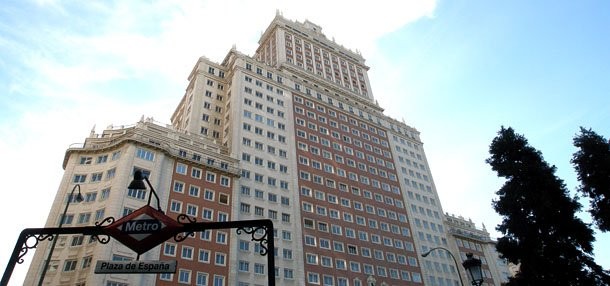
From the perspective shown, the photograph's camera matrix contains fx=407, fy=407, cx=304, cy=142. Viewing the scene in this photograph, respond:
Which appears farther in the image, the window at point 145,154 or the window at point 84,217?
the window at point 145,154

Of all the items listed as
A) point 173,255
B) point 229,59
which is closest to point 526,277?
point 173,255

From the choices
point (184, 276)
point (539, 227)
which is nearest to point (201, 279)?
point (184, 276)

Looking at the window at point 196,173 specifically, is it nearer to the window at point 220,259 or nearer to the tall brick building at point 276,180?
the tall brick building at point 276,180

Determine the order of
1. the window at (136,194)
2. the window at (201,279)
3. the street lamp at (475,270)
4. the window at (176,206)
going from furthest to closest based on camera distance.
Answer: the window at (176,206) < the window at (136,194) < the window at (201,279) < the street lamp at (475,270)

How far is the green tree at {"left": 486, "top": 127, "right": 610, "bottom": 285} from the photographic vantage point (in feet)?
98.5

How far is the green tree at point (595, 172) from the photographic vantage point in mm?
30375

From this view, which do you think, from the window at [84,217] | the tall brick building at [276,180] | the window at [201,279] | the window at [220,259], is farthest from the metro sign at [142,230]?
the window at [84,217]

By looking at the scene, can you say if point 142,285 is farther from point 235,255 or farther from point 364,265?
point 364,265

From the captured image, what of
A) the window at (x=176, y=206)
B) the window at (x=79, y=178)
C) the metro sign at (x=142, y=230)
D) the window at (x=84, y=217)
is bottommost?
the metro sign at (x=142, y=230)

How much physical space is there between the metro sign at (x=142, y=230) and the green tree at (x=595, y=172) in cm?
3289

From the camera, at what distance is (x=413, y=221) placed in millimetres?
79125

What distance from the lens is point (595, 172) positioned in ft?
102

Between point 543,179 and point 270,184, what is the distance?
40.4 meters

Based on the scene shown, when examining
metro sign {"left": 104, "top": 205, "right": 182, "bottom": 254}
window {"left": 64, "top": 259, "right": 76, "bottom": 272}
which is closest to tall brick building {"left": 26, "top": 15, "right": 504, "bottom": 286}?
window {"left": 64, "top": 259, "right": 76, "bottom": 272}
